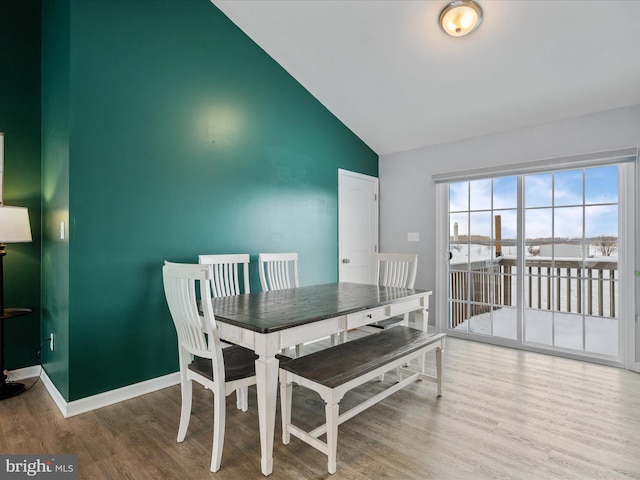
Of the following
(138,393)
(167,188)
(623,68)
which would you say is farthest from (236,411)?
(623,68)

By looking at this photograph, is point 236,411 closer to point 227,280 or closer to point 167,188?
point 227,280

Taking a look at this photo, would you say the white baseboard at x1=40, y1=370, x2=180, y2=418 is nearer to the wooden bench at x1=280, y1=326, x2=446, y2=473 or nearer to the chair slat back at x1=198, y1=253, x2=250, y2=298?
the chair slat back at x1=198, y1=253, x2=250, y2=298

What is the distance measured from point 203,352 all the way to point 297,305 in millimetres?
632

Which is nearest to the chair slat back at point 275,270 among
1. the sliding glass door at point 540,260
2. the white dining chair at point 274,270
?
the white dining chair at point 274,270

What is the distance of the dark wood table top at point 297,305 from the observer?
180 cm

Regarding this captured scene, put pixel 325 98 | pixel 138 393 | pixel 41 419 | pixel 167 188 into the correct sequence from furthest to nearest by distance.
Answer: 1. pixel 325 98
2. pixel 167 188
3. pixel 138 393
4. pixel 41 419

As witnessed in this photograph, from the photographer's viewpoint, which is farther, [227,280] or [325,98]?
[325,98]

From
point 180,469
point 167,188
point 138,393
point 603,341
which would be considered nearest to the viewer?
point 180,469

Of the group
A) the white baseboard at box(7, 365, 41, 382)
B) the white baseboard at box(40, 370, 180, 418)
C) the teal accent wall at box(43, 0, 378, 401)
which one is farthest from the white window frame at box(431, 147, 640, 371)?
the white baseboard at box(7, 365, 41, 382)

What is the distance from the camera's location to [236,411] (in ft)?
7.79

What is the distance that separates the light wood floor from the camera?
1754 mm

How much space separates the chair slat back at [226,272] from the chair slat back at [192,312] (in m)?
0.83

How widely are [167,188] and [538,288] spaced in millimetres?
3766

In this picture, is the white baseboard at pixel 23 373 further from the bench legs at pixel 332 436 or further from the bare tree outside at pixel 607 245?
the bare tree outside at pixel 607 245
